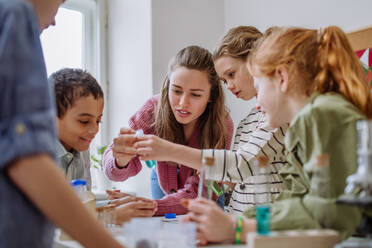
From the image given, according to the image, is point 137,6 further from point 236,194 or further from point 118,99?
point 236,194

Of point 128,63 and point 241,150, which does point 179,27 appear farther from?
point 241,150

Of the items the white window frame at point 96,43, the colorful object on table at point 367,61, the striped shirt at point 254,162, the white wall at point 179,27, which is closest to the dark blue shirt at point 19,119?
the striped shirt at point 254,162

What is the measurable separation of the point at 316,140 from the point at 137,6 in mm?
2054

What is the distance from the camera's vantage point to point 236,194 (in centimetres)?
146

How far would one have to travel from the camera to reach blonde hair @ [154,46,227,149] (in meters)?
1.64

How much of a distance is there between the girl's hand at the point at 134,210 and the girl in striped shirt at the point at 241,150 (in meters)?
0.18

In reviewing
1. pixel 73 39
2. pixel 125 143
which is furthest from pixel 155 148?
pixel 73 39

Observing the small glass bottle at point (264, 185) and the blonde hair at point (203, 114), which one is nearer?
the small glass bottle at point (264, 185)

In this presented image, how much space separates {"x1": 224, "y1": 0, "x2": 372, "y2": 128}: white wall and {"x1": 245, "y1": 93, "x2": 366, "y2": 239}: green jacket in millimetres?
1332

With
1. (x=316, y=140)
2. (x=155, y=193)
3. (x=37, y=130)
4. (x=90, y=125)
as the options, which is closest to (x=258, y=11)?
(x=155, y=193)

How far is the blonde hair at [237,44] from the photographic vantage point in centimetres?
147

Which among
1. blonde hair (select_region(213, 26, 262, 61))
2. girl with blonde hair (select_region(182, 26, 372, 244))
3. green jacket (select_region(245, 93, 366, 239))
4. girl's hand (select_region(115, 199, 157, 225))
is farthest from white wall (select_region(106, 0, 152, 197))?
green jacket (select_region(245, 93, 366, 239))

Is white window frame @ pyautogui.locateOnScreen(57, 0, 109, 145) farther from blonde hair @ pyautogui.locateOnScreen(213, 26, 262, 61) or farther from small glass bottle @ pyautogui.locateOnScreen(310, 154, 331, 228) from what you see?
small glass bottle @ pyautogui.locateOnScreen(310, 154, 331, 228)

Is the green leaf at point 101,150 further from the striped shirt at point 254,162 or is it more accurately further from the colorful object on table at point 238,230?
the colorful object on table at point 238,230
